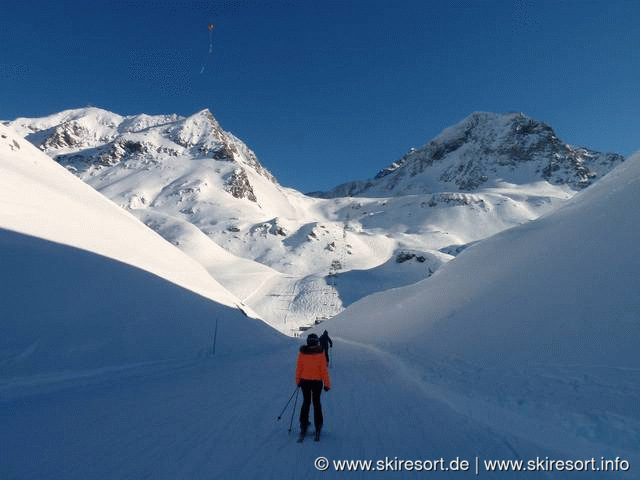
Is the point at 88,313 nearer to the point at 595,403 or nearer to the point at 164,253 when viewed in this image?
the point at 595,403

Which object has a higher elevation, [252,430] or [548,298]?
[548,298]

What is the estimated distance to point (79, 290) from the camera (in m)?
13.8

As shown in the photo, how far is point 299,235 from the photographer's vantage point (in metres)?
125

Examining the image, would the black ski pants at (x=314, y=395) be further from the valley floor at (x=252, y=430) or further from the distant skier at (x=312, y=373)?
the valley floor at (x=252, y=430)

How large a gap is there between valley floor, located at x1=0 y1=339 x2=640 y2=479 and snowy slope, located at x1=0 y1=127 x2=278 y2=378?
1595 mm

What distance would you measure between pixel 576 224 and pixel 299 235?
109m

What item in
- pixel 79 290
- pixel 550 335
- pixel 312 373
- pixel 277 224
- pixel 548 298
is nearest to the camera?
pixel 312 373

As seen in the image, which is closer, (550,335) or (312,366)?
(312,366)

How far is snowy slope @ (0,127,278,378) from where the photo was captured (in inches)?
429

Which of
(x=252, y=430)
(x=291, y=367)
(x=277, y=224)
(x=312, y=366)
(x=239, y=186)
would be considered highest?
(x=239, y=186)

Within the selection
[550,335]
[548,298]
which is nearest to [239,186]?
[548,298]

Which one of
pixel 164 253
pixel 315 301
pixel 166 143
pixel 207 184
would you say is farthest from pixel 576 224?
pixel 166 143

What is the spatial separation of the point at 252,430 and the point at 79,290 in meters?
10.1

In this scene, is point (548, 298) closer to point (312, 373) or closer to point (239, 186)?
Result: point (312, 373)
